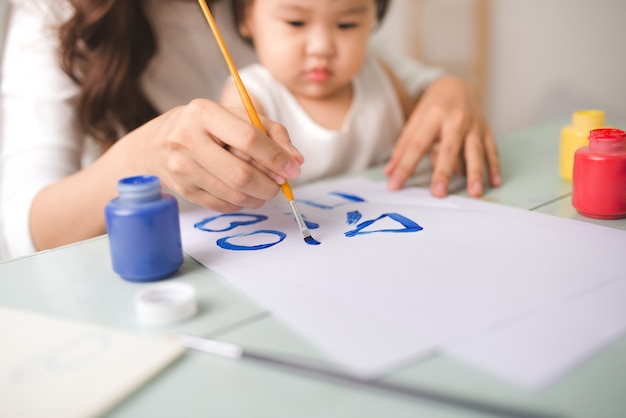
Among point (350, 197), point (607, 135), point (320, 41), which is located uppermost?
point (320, 41)

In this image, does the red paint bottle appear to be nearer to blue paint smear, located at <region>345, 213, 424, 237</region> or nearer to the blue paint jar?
blue paint smear, located at <region>345, 213, 424, 237</region>

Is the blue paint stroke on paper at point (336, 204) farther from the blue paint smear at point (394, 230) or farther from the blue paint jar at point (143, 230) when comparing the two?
the blue paint jar at point (143, 230)

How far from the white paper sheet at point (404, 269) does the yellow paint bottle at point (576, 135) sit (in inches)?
6.9

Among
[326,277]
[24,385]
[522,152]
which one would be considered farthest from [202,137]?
[522,152]

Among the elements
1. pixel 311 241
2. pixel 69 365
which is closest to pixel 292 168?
pixel 311 241

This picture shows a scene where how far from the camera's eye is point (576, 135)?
86 cm

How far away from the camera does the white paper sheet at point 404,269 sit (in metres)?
0.46

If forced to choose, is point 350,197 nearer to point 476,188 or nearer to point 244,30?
point 476,188

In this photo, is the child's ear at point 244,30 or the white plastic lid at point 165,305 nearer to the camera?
the white plastic lid at point 165,305

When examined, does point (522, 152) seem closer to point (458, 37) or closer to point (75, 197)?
point (75, 197)

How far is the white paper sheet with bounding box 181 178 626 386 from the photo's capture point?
18.2 inches

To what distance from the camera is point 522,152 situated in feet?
3.54

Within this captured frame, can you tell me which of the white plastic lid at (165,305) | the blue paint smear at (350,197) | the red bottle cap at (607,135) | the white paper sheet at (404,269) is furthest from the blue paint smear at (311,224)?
the red bottle cap at (607,135)

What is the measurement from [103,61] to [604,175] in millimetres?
810
